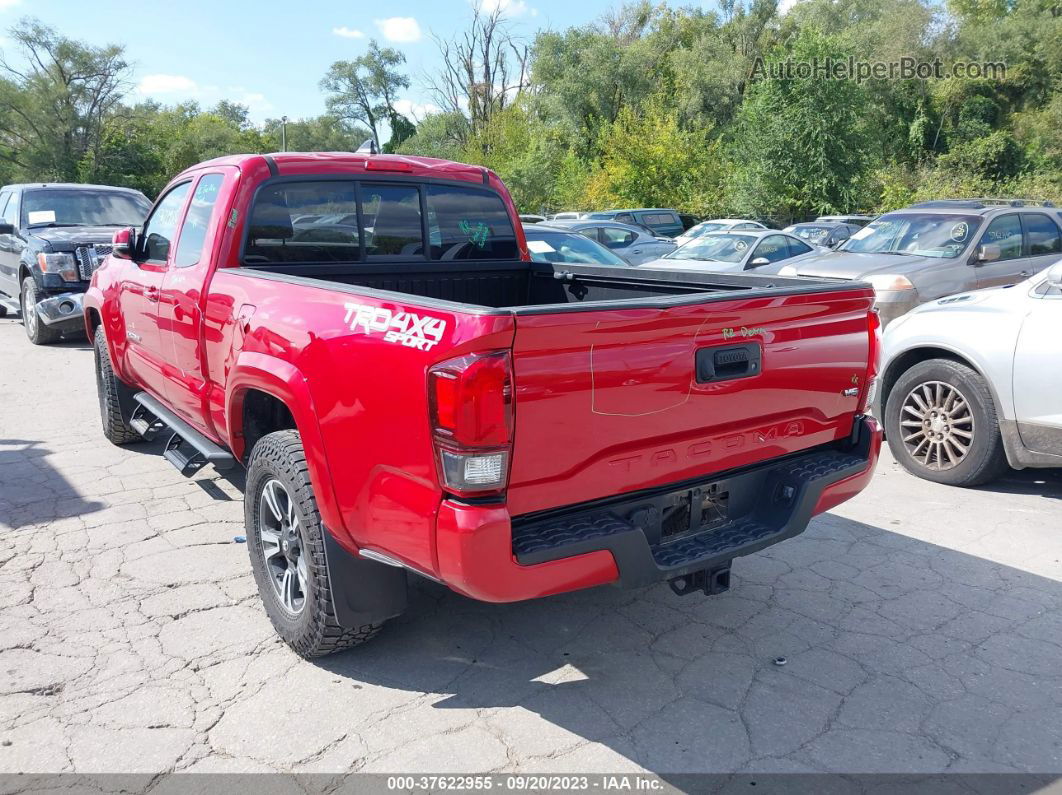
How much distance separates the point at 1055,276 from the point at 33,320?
11.2m

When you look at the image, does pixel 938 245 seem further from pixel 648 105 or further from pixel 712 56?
pixel 712 56

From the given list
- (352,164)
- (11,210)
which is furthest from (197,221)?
(11,210)

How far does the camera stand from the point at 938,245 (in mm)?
9984

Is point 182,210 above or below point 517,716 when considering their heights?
above

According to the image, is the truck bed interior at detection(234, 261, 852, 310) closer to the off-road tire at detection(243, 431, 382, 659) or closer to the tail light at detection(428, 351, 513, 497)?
the off-road tire at detection(243, 431, 382, 659)

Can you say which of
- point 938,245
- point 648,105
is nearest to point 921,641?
point 938,245

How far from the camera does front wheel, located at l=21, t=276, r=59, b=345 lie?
420 inches

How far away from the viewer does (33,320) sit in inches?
429

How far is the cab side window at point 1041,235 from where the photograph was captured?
1024cm

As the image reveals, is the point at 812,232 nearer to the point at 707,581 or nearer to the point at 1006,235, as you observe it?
the point at 1006,235

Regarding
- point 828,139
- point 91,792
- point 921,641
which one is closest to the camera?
point 91,792

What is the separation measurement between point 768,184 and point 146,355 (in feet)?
98.8

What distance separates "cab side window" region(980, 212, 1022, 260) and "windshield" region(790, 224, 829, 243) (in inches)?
461

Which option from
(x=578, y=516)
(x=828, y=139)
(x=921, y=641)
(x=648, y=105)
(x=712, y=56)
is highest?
(x=712, y=56)
